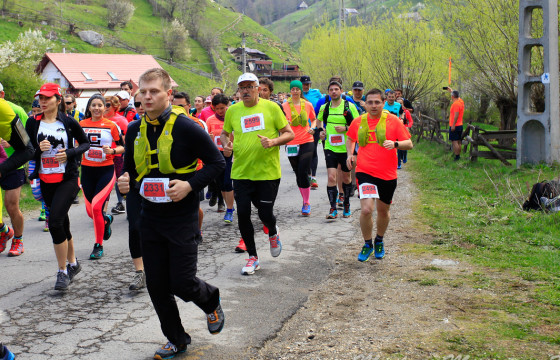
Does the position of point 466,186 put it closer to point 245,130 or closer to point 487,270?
point 487,270

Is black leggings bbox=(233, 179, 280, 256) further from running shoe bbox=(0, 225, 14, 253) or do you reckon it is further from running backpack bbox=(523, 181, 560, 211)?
running backpack bbox=(523, 181, 560, 211)

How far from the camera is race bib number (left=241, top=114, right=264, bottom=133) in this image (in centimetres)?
655

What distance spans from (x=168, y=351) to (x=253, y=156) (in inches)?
112

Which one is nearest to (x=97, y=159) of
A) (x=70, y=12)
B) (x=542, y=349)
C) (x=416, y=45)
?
(x=542, y=349)

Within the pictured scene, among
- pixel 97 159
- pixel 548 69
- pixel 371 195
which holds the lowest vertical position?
pixel 371 195

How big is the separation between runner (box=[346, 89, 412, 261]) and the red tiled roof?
172 ft

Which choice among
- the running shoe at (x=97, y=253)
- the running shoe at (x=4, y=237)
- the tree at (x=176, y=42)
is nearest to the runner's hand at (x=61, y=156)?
the running shoe at (x=97, y=253)

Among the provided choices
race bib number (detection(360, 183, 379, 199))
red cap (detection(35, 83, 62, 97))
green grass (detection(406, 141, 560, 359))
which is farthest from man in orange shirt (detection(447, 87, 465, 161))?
red cap (detection(35, 83, 62, 97))

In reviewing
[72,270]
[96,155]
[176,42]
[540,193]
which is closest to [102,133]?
[96,155]

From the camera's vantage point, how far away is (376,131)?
6.77m

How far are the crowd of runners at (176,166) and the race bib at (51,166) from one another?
0.01m

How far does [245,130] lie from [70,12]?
94612 mm

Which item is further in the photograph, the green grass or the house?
the house

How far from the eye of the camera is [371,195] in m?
6.63
